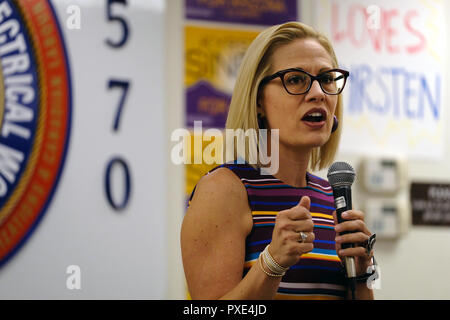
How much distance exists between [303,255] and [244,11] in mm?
1530

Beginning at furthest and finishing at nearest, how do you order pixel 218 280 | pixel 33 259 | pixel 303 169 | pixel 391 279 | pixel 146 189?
pixel 391 279, pixel 146 189, pixel 33 259, pixel 303 169, pixel 218 280

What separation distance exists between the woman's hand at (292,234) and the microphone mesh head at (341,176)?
0.14m

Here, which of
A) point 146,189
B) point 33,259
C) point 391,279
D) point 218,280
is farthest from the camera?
point 391,279

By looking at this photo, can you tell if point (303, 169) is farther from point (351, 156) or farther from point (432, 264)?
point (432, 264)

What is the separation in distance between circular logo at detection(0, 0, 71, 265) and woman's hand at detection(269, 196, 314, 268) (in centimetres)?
130

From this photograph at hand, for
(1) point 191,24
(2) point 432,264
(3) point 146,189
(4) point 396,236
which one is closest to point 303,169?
(3) point 146,189

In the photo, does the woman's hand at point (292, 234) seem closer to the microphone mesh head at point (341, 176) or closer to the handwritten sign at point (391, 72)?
the microphone mesh head at point (341, 176)

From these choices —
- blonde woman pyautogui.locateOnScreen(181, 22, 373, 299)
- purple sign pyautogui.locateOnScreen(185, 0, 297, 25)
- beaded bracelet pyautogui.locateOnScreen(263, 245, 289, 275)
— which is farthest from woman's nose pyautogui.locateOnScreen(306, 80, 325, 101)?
Result: purple sign pyautogui.locateOnScreen(185, 0, 297, 25)

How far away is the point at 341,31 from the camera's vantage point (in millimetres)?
2303

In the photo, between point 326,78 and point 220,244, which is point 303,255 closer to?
point 220,244

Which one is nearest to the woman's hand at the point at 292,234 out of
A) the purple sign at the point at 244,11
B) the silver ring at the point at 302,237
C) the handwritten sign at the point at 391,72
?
the silver ring at the point at 302,237

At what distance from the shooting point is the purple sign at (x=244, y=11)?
2.12 meters

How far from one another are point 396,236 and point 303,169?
154 centimetres

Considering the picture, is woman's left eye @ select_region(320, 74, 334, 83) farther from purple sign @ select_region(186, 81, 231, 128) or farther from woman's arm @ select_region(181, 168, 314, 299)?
purple sign @ select_region(186, 81, 231, 128)
